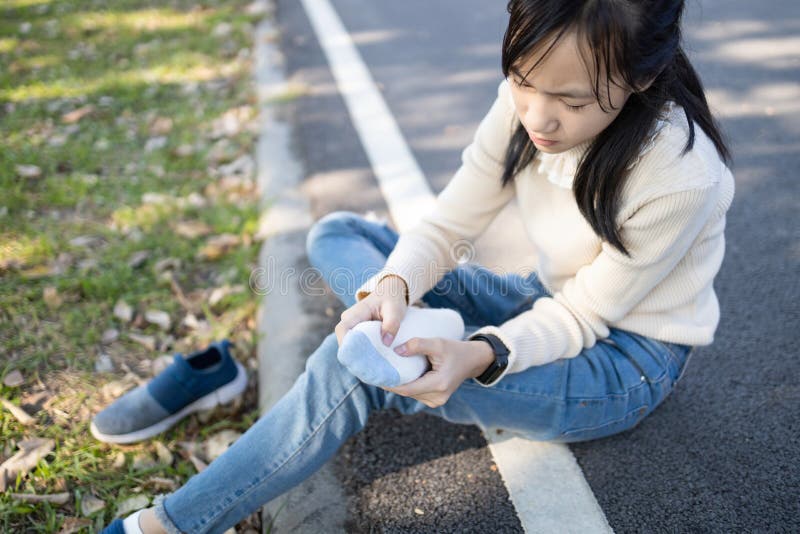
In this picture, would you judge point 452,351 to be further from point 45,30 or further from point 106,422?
point 45,30

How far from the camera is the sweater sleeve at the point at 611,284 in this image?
148cm

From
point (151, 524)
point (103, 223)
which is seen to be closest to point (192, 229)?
point (103, 223)

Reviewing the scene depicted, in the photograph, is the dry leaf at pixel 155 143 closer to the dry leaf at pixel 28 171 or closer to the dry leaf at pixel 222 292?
the dry leaf at pixel 28 171

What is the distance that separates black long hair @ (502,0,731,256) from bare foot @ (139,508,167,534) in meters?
1.29

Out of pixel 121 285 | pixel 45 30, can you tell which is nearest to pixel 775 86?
pixel 121 285

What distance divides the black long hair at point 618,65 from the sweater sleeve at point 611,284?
5 centimetres

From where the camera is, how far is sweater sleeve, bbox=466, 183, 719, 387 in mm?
1479

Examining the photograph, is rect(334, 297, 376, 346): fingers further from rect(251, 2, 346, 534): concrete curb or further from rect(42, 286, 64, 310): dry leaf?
rect(42, 286, 64, 310): dry leaf

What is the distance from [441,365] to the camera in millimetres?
1516

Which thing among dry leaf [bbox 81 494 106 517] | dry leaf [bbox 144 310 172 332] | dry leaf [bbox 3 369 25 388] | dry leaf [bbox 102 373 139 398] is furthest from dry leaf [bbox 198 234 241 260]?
dry leaf [bbox 81 494 106 517]

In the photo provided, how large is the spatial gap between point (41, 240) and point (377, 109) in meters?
1.86

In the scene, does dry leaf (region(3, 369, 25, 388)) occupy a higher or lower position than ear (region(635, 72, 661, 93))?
lower

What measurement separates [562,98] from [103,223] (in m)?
2.45

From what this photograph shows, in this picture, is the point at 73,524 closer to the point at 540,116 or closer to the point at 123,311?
the point at 123,311
